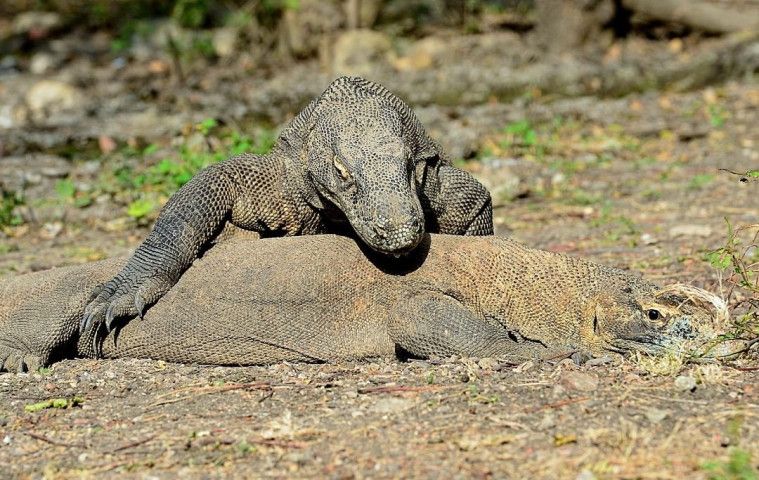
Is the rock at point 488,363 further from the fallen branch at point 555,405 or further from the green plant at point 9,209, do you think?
the green plant at point 9,209

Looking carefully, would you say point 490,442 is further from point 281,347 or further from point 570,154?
point 570,154

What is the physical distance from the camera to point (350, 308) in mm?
5117

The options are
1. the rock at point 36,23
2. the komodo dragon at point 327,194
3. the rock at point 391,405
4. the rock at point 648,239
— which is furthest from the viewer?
the rock at point 36,23

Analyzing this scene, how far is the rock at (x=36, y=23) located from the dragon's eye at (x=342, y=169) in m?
11.6

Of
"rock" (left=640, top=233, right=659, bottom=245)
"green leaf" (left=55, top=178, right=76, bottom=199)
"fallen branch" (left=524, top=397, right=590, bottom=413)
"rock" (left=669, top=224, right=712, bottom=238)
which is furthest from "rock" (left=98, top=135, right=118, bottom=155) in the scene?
"fallen branch" (left=524, top=397, right=590, bottom=413)

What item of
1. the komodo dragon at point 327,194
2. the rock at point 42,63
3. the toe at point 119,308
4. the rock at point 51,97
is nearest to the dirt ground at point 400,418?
the toe at point 119,308

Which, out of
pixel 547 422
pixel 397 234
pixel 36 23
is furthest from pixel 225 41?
pixel 547 422

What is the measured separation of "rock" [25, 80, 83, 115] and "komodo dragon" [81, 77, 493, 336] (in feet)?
24.6

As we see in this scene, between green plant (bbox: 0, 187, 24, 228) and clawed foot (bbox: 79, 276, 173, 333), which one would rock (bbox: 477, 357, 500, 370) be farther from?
green plant (bbox: 0, 187, 24, 228)

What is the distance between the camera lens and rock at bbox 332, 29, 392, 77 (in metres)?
13.8

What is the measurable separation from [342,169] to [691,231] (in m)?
2.93

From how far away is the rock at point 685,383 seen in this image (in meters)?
4.21

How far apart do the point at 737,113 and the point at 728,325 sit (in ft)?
23.2

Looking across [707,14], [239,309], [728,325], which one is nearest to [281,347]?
[239,309]
